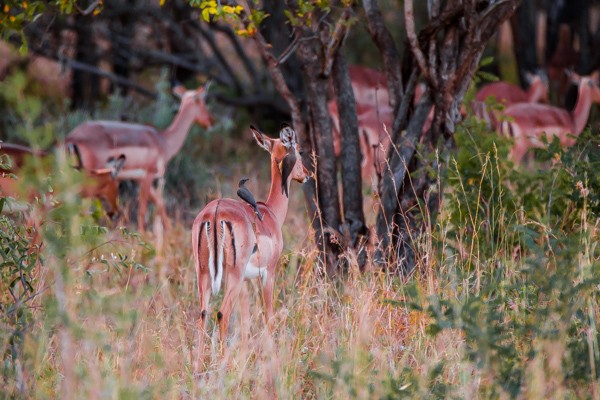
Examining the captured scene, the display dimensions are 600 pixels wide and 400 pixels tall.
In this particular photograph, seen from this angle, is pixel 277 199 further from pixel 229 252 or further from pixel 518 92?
pixel 518 92

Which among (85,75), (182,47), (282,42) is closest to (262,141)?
(282,42)

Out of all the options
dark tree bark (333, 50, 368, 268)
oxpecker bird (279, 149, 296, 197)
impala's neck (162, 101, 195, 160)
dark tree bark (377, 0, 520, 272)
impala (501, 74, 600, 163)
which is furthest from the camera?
impala (501, 74, 600, 163)

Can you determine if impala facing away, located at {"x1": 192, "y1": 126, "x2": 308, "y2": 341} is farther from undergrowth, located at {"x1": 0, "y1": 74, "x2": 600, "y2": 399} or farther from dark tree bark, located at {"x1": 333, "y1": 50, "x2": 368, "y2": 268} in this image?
dark tree bark, located at {"x1": 333, "y1": 50, "x2": 368, "y2": 268}

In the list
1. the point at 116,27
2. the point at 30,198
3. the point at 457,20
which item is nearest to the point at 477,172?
the point at 457,20

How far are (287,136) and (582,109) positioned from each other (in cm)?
597

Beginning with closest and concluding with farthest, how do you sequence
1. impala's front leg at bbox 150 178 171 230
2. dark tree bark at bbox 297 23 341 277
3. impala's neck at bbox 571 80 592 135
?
dark tree bark at bbox 297 23 341 277 < impala's front leg at bbox 150 178 171 230 < impala's neck at bbox 571 80 592 135

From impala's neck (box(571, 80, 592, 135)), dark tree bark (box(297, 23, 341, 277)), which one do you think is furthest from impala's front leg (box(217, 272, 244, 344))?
impala's neck (box(571, 80, 592, 135))

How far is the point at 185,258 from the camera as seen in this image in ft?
20.0

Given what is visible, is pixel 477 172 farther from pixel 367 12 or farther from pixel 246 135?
pixel 246 135

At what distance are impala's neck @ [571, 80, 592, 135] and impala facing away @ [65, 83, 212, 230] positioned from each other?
3792mm

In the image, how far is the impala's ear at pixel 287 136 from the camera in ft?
15.3

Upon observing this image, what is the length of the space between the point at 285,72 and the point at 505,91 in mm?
2581

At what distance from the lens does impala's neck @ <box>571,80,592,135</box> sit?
966cm

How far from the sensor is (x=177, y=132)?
880 cm
